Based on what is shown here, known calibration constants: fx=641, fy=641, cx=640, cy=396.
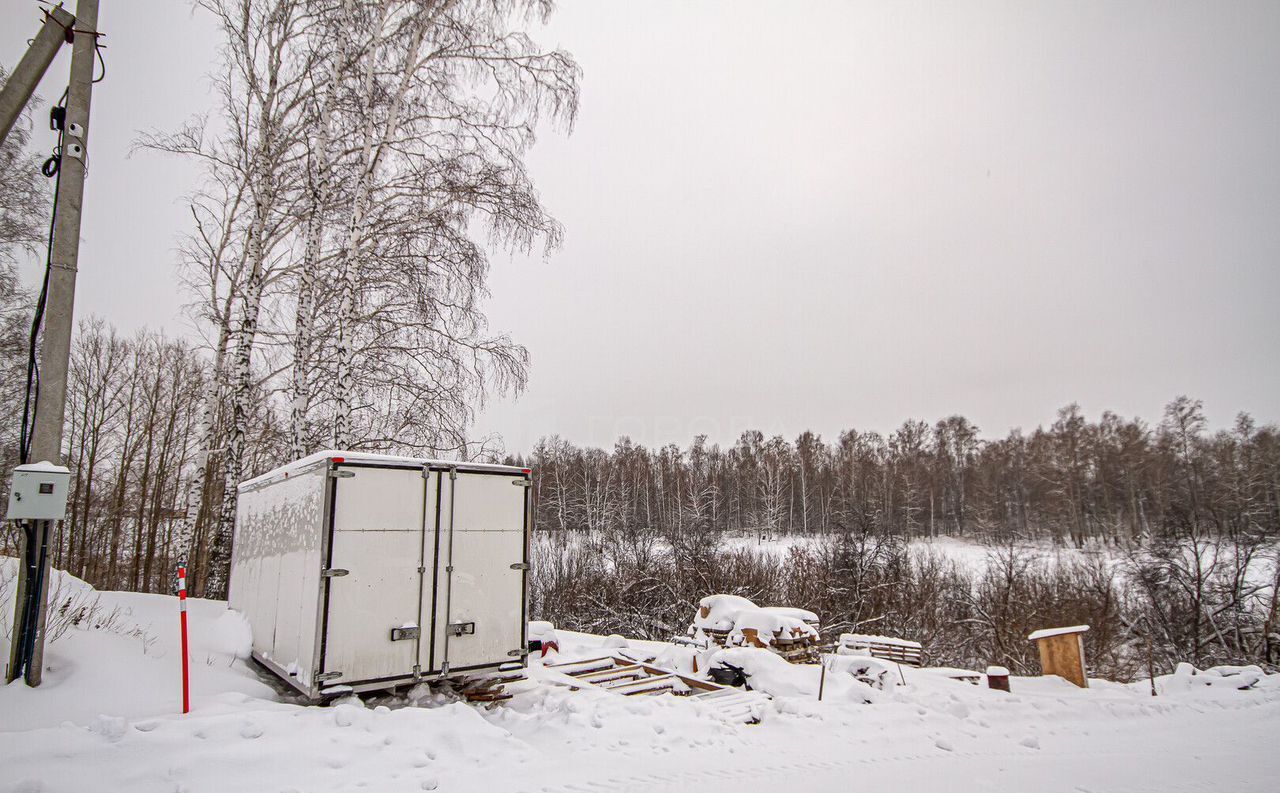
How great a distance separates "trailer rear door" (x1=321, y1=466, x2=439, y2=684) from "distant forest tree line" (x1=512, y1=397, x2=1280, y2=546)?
2922 centimetres

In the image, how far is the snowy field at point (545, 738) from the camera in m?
4.23

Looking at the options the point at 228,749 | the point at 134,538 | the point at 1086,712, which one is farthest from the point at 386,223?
the point at 134,538

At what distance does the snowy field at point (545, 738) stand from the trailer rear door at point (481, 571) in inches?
23.1

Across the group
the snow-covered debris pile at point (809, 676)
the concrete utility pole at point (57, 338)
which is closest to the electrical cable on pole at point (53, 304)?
the concrete utility pole at point (57, 338)

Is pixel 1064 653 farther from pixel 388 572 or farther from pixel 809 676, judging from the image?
pixel 388 572

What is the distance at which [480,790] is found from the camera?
4375 mm

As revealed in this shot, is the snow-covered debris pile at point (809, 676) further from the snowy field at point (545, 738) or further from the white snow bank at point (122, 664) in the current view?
the white snow bank at point (122, 664)

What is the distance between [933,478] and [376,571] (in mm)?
54933

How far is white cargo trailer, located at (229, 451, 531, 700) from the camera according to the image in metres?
5.97

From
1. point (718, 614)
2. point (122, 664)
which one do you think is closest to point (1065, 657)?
point (718, 614)

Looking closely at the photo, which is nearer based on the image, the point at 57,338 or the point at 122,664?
the point at 57,338

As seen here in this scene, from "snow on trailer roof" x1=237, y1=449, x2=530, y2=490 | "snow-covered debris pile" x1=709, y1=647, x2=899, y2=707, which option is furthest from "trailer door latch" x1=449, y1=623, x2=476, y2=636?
"snow-covered debris pile" x1=709, y1=647, x2=899, y2=707

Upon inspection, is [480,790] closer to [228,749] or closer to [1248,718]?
[228,749]

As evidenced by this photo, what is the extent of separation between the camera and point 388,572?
629 centimetres
